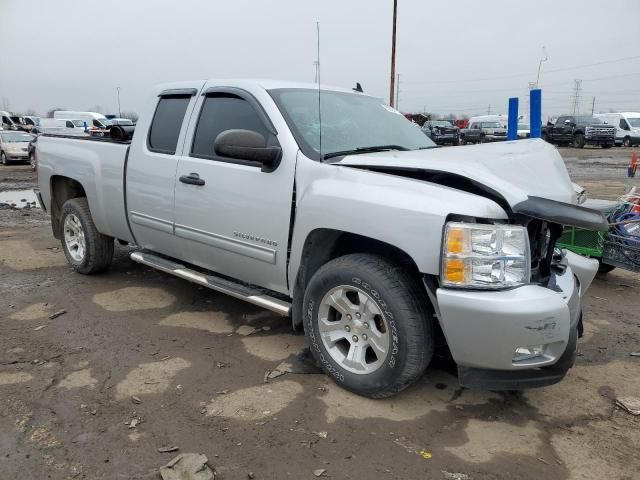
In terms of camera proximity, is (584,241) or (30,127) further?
(30,127)

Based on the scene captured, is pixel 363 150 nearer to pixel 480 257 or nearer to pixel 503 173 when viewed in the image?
pixel 503 173

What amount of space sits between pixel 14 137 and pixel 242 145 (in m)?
21.3

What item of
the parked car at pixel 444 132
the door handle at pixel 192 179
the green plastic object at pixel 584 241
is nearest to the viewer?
the door handle at pixel 192 179

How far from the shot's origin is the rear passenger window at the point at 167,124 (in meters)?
4.23

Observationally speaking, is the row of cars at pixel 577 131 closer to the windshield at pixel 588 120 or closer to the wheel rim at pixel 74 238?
the windshield at pixel 588 120

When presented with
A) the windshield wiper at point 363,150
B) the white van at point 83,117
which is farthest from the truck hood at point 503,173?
the white van at point 83,117

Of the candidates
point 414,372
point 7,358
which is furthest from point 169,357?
point 414,372

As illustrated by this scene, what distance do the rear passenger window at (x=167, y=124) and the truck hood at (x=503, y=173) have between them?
5.57 ft

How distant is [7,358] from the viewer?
3.59m

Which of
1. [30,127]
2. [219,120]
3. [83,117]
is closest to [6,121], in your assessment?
[30,127]

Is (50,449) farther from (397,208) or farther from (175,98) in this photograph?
(175,98)

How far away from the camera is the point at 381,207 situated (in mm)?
2818

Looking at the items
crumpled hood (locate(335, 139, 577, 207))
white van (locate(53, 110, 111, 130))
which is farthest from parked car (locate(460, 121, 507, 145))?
crumpled hood (locate(335, 139, 577, 207))

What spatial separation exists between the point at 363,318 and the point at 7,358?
247 centimetres
